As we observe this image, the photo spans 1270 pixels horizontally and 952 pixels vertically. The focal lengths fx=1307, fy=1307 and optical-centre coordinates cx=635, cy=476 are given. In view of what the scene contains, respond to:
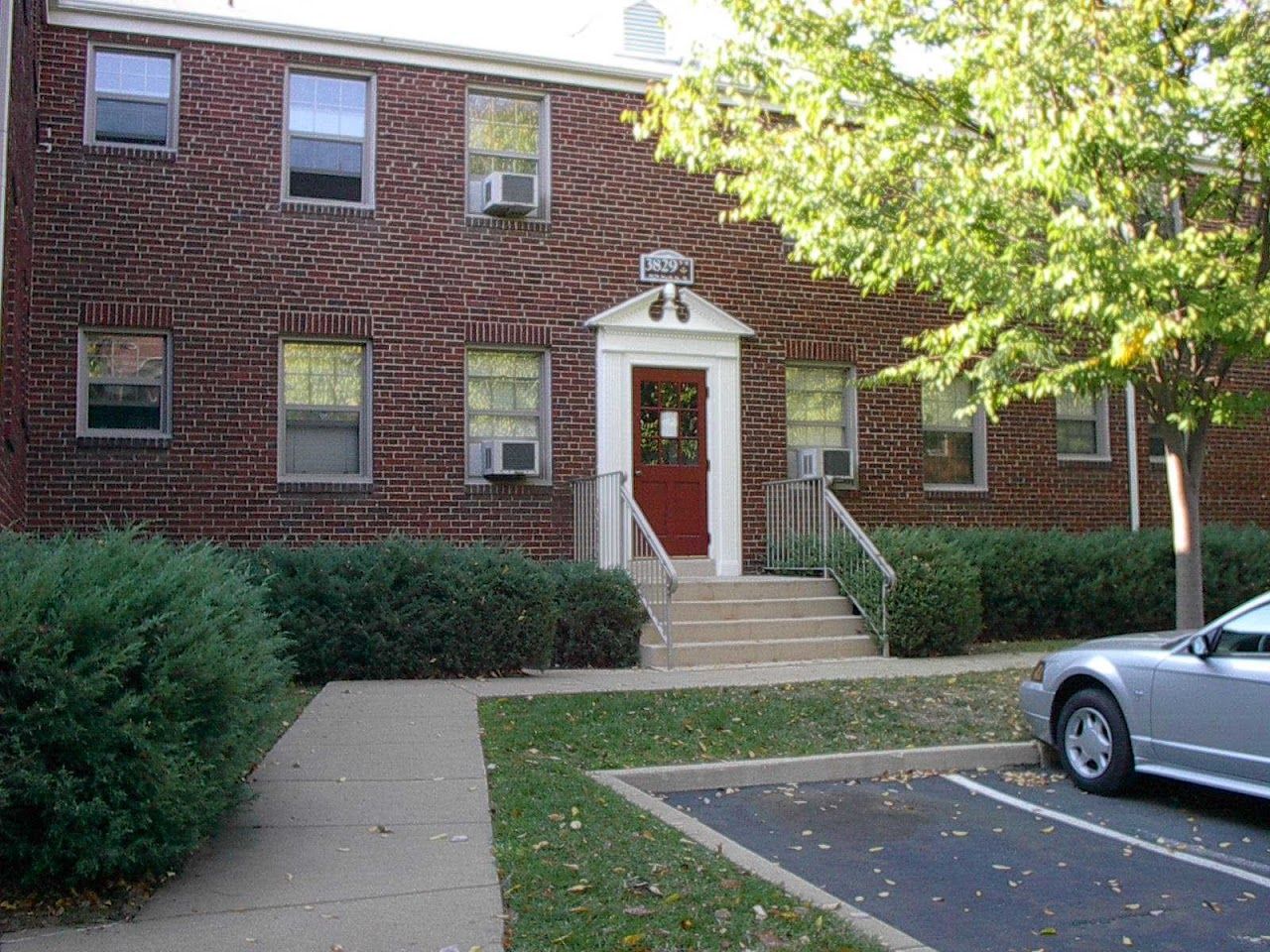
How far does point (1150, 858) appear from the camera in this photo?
6.38 metres

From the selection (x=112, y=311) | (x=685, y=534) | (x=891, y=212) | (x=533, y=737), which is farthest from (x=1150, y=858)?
(x=112, y=311)

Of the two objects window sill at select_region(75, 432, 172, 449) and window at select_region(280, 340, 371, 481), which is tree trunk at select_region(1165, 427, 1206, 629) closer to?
window at select_region(280, 340, 371, 481)

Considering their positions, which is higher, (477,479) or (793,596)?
(477,479)

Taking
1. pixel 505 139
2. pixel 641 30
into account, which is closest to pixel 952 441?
pixel 641 30

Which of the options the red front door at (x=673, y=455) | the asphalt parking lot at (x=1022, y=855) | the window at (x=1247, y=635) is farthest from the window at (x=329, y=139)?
the window at (x=1247, y=635)

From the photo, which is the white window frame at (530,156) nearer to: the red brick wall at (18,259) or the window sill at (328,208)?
the window sill at (328,208)

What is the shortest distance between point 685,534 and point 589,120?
505 cm

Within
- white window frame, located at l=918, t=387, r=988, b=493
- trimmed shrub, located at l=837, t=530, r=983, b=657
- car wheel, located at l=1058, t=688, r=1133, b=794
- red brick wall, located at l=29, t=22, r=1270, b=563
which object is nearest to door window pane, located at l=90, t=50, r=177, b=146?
red brick wall, located at l=29, t=22, r=1270, b=563

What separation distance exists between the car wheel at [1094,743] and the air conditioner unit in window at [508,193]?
29.2 feet

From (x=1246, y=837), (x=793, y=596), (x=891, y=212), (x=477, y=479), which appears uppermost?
(x=891, y=212)

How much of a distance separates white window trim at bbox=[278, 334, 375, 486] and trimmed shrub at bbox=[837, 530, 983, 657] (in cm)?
565

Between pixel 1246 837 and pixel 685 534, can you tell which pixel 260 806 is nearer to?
pixel 1246 837

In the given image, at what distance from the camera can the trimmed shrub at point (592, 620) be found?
492 inches

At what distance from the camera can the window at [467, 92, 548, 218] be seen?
1522 centimetres
